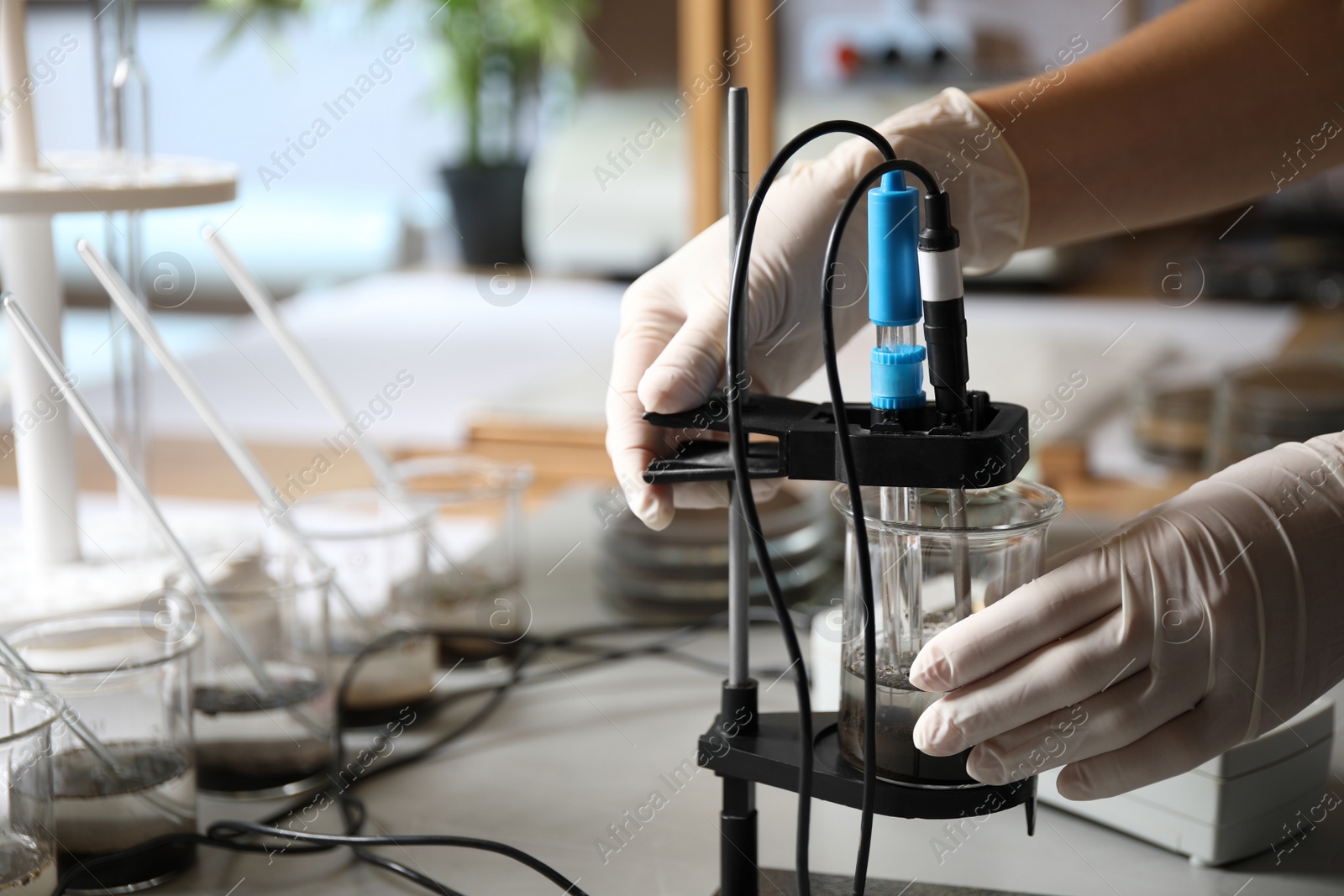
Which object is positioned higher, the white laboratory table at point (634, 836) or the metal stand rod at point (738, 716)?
the metal stand rod at point (738, 716)

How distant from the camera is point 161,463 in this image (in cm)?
167

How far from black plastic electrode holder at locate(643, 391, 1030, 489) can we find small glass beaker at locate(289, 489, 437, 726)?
355mm

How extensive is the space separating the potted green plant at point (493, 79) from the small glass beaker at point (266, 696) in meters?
2.89

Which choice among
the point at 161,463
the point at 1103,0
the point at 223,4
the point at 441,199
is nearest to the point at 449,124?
the point at 441,199

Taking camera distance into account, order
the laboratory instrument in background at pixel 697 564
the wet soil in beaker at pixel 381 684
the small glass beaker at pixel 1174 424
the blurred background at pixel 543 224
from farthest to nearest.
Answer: the blurred background at pixel 543 224
the small glass beaker at pixel 1174 424
the laboratory instrument in background at pixel 697 564
the wet soil in beaker at pixel 381 684

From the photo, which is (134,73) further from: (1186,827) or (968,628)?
(1186,827)

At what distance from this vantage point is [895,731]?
0.60 metres

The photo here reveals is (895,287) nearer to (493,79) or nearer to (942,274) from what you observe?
(942,274)

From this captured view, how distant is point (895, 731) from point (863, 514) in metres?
0.12

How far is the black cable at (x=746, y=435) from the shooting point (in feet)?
1.82

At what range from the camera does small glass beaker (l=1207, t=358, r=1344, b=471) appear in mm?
1319

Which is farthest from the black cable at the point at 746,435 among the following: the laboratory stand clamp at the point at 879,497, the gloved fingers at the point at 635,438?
the gloved fingers at the point at 635,438

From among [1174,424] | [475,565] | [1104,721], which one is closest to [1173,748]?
[1104,721]

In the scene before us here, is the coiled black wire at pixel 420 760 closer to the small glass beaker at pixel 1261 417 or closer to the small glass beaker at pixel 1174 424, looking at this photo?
the small glass beaker at pixel 1261 417
